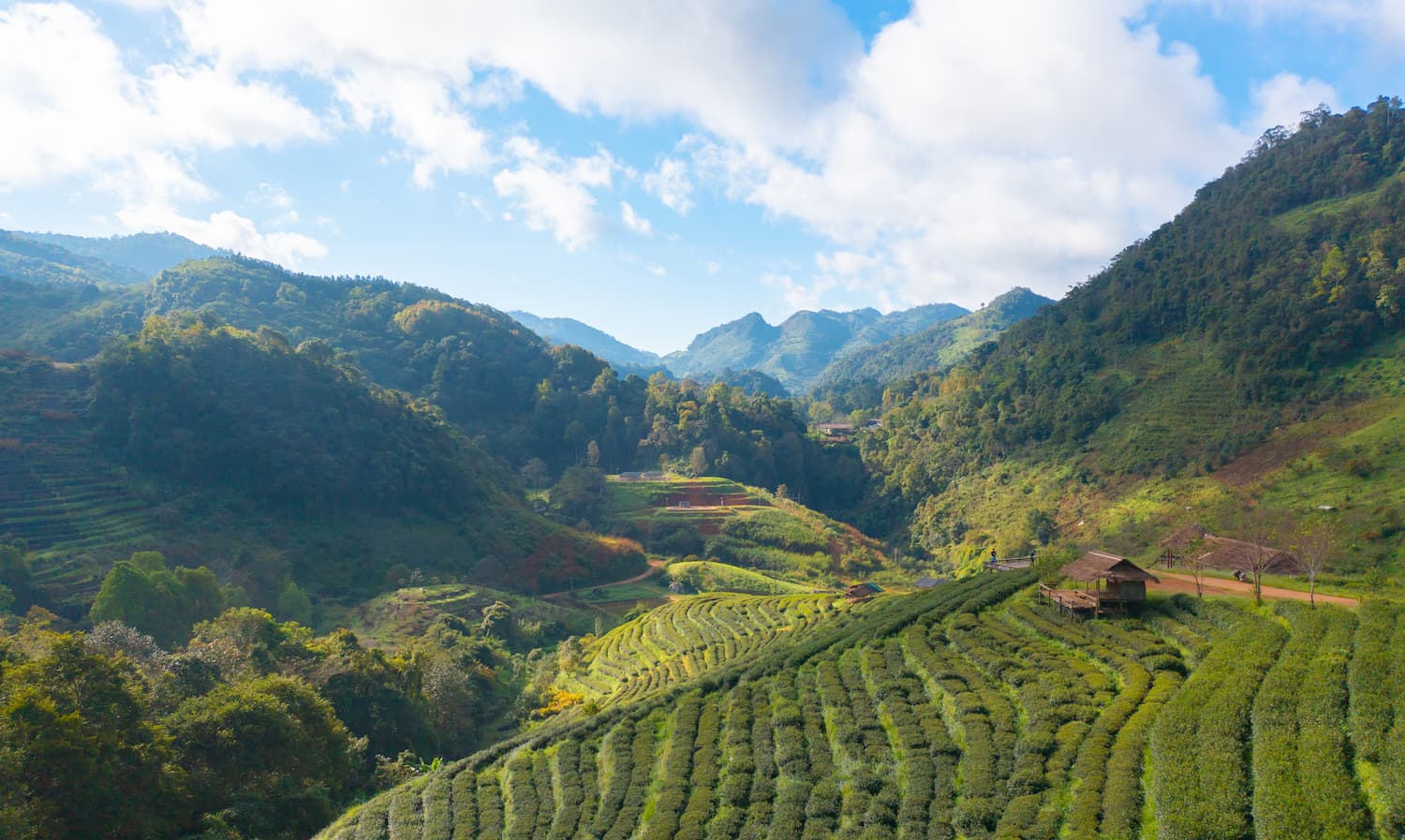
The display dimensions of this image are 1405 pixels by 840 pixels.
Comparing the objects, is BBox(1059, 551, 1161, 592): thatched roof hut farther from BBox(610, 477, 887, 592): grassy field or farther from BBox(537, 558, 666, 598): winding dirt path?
BBox(537, 558, 666, 598): winding dirt path

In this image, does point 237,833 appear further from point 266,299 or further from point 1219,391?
point 266,299

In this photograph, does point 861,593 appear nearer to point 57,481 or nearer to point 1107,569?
point 1107,569

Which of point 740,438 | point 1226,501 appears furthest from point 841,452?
point 1226,501

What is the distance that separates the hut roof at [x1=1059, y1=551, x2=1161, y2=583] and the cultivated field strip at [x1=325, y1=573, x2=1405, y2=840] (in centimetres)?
111

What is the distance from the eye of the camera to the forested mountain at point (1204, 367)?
56.6m

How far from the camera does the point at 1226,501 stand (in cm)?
5069

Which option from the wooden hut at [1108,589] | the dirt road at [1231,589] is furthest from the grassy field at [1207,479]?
the wooden hut at [1108,589]

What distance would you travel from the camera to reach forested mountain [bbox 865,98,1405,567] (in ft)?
186

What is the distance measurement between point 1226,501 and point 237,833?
5813 cm

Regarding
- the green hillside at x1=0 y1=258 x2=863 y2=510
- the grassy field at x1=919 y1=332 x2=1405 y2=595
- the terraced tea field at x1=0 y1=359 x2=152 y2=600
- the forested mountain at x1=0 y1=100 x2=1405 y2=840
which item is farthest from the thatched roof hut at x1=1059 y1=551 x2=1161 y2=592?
the green hillside at x1=0 y1=258 x2=863 y2=510

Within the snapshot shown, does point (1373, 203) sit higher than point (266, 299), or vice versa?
point (1373, 203)

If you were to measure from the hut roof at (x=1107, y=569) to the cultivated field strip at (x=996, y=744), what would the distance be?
1.11 m

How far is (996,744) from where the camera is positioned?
49.8ft

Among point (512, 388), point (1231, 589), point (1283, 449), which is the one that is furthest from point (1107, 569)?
point (512, 388)
